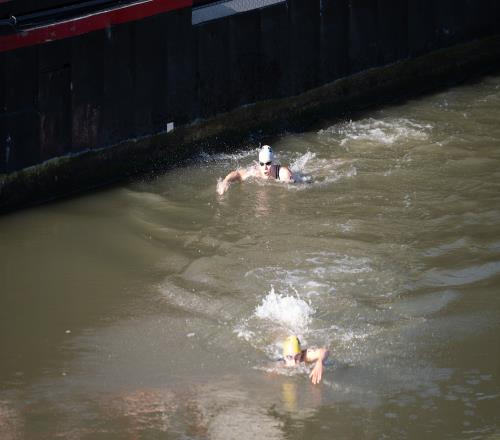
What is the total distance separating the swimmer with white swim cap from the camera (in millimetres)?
15621

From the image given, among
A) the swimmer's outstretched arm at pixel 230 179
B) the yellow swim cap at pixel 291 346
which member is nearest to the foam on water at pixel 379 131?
the swimmer's outstretched arm at pixel 230 179

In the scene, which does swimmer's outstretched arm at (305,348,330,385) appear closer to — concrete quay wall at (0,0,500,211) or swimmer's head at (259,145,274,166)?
swimmer's head at (259,145,274,166)

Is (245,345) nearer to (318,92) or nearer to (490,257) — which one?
(490,257)

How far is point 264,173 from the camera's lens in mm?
15812

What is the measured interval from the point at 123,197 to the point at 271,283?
3.64m

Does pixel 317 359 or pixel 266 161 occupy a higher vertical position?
pixel 266 161

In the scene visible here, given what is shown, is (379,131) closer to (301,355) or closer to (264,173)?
(264,173)

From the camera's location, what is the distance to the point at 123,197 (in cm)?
1560

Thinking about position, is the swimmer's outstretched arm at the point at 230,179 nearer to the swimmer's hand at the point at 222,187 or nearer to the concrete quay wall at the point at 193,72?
the swimmer's hand at the point at 222,187

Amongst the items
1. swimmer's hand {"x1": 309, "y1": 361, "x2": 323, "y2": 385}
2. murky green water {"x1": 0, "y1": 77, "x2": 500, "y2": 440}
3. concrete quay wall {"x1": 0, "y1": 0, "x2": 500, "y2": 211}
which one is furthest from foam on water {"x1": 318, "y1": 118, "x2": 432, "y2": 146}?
swimmer's hand {"x1": 309, "y1": 361, "x2": 323, "y2": 385}

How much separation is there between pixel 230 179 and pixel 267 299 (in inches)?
143

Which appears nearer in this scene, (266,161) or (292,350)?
(292,350)

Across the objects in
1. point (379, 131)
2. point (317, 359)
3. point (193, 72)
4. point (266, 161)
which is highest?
point (193, 72)

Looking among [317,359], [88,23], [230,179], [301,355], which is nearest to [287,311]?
[301,355]
